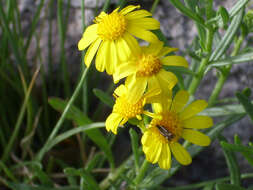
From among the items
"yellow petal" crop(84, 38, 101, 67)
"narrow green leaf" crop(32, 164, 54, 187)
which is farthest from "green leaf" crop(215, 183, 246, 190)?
"narrow green leaf" crop(32, 164, 54, 187)

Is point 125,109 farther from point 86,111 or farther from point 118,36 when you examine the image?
point 86,111

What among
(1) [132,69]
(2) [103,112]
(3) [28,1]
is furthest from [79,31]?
(1) [132,69]

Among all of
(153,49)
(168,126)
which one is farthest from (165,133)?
(153,49)

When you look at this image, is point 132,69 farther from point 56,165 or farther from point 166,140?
point 56,165

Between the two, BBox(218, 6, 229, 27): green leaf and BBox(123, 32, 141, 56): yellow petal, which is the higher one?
BBox(218, 6, 229, 27): green leaf

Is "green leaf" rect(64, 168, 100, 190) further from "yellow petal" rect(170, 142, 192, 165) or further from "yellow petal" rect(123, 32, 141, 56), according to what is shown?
"yellow petal" rect(123, 32, 141, 56)
